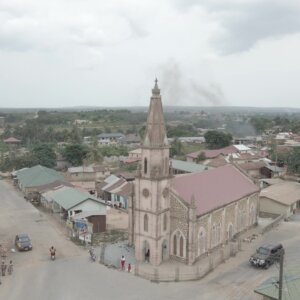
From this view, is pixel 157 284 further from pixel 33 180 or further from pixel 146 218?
pixel 33 180

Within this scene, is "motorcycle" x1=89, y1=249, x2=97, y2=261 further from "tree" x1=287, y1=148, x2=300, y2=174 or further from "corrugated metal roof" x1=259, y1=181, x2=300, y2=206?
"tree" x1=287, y1=148, x2=300, y2=174

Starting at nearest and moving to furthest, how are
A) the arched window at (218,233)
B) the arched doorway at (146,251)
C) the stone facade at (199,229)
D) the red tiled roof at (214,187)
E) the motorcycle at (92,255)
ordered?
the stone facade at (199,229), the arched doorway at (146,251), the motorcycle at (92,255), the red tiled roof at (214,187), the arched window at (218,233)

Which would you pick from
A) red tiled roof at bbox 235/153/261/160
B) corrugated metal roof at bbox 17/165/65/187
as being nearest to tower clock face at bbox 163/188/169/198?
corrugated metal roof at bbox 17/165/65/187

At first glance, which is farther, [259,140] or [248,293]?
[259,140]

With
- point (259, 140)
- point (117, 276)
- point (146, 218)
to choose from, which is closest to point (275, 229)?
point (146, 218)

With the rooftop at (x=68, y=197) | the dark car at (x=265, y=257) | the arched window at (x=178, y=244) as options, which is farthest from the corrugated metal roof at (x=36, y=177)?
the dark car at (x=265, y=257)

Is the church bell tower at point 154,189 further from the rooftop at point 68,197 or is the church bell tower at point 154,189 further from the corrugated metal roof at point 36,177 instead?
the corrugated metal roof at point 36,177
